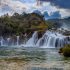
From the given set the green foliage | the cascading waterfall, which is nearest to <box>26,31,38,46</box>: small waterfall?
the cascading waterfall

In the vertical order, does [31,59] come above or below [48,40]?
below

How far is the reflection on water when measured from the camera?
10500 mm

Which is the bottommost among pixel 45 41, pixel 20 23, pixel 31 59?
pixel 31 59

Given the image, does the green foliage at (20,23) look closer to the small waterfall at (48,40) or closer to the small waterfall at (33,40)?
the small waterfall at (33,40)

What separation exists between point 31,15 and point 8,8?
3.34ft

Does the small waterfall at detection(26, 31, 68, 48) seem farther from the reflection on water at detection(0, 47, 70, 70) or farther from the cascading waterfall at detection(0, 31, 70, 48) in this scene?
the reflection on water at detection(0, 47, 70, 70)

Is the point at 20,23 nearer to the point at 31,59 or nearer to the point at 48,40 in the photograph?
the point at 48,40

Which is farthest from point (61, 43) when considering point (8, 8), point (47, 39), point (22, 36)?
point (8, 8)

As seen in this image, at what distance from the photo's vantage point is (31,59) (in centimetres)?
1191

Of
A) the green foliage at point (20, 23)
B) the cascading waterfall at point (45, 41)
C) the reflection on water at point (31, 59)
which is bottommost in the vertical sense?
the reflection on water at point (31, 59)

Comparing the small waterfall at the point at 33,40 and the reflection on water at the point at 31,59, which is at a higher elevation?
the small waterfall at the point at 33,40

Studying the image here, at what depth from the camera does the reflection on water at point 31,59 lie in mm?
10500

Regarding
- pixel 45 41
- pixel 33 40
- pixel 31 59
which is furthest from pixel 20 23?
pixel 31 59

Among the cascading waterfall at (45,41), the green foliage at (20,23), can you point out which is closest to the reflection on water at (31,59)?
the cascading waterfall at (45,41)
